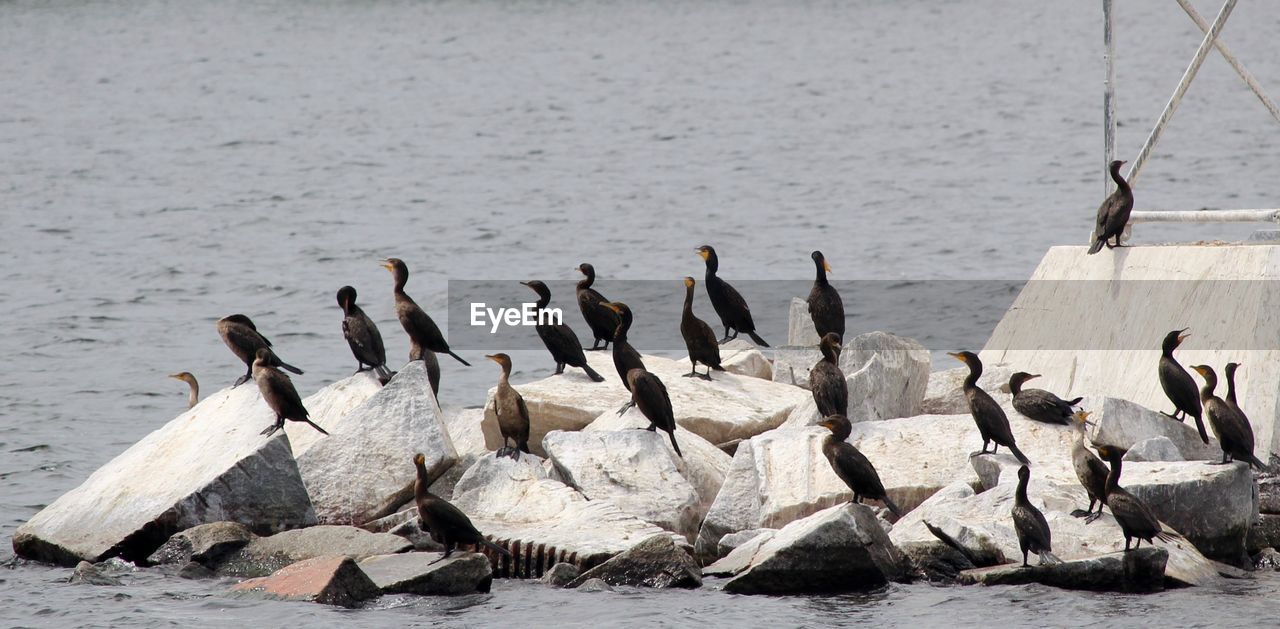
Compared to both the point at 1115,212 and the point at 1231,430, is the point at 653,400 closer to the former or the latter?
the point at 1231,430

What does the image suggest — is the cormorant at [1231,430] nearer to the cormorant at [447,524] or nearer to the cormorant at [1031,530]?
the cormorant at [1031,530]

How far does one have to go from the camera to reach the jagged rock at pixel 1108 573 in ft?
29.0

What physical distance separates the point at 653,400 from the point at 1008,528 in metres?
2.62

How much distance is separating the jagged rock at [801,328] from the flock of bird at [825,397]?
939 mm

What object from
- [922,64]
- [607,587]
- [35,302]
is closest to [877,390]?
[607,587]

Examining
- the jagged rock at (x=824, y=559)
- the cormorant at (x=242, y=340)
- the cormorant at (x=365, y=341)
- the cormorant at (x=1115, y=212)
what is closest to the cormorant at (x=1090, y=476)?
the jagged rock at (x=824, y=559)

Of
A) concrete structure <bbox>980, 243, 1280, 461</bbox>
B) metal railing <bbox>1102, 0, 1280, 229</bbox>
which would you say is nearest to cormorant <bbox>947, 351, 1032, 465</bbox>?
concrete structure <bbox>980, 243, 1280, 461</bbox>

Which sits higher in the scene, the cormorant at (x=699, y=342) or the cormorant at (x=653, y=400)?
the cormorant at (x=699, y=342)

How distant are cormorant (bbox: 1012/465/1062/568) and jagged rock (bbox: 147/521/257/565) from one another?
16.1ft

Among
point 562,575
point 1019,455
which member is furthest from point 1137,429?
point 562,575

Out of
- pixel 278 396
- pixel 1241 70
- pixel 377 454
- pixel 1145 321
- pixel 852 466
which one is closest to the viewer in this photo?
pixel 852 466

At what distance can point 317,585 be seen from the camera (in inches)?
357

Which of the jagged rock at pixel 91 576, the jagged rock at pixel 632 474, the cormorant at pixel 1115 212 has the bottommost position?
the jagged rock at pixel 91 576

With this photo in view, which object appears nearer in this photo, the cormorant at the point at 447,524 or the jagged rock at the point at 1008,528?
the jagged rock at the point at 1008,528
